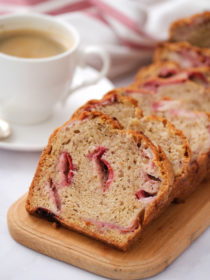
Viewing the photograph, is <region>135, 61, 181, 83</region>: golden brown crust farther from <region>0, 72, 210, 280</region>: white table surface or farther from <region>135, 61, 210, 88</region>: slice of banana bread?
<region>0, 72, 210, 280</region>: white table surface

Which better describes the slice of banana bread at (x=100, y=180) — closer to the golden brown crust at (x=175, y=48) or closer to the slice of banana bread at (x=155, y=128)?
the slice of banana bread at (x=155, y=128)

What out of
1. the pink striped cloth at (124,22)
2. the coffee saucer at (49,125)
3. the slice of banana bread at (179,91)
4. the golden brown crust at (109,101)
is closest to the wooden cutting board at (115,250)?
the coffee saucer at (49,125)

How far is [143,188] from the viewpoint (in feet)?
8.70

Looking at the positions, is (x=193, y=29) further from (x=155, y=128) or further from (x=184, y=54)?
(x=155, y=128)

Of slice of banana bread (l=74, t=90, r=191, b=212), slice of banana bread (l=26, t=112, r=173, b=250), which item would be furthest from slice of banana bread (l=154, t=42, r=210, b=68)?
slice of banana bread (l=26, t=112, r=173, b=250)

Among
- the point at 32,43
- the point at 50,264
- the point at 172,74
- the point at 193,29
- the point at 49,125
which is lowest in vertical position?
the point at 49,125

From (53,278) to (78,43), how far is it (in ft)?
5.90

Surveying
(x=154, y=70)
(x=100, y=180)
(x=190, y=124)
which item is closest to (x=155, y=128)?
(x=190, y=124)

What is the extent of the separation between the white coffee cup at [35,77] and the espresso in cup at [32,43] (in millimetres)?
39

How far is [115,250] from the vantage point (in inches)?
102

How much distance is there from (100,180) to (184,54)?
1748 millimetres

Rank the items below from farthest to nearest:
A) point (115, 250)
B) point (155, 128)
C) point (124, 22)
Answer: point (124, 22) < point (155, 128) < point (115, 250)

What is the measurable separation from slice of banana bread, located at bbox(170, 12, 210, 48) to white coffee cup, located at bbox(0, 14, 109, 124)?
79cm

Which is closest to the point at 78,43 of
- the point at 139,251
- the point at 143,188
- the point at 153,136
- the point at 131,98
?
the point at 131,98
